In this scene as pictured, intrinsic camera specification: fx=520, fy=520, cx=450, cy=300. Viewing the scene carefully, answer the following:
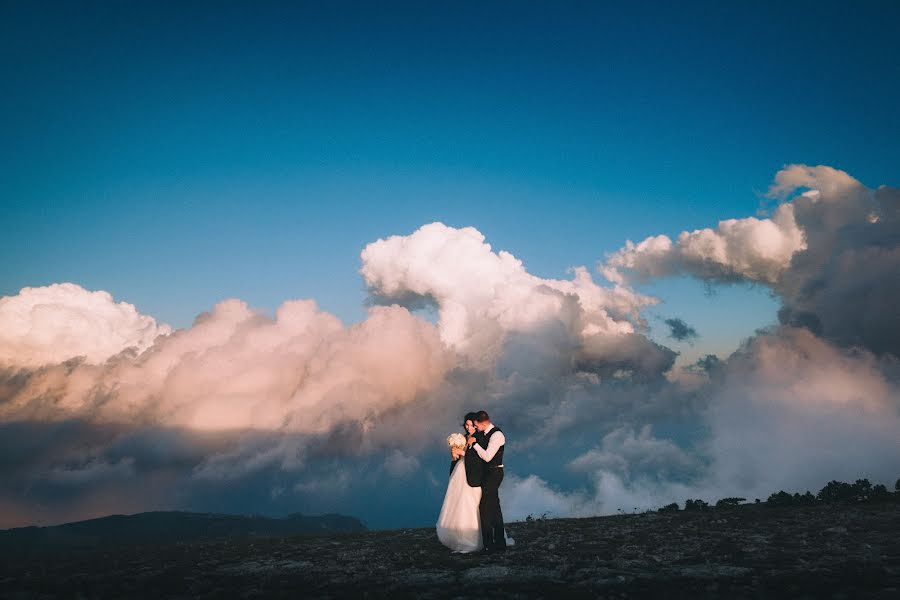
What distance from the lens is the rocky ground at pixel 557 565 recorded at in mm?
10211

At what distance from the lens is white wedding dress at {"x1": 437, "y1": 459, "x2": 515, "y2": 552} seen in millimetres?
15609

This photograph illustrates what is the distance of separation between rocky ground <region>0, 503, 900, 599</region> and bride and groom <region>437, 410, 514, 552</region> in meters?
0.76

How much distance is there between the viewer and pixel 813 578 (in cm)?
1003

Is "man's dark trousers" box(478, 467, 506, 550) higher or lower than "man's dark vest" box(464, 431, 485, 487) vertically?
lower

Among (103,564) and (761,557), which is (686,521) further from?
(103,564)

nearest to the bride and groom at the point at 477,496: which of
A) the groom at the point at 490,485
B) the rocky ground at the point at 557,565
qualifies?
the groom at the point at 490,485

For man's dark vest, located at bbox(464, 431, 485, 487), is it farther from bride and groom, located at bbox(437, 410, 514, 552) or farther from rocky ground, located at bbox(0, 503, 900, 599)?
rocky ground, located at bbox(0, 503, 900, 599)

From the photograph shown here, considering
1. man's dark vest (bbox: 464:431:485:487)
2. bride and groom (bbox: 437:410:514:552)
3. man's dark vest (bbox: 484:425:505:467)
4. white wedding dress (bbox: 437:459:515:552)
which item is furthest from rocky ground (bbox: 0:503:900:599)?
man's dark vest (bbox: 484:425:505:467)

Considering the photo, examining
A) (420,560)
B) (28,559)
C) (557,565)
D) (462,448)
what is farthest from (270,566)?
(28,559)

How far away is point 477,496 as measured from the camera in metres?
16.1

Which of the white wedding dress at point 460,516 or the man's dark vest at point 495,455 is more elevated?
the man's dark vest at point 495,455

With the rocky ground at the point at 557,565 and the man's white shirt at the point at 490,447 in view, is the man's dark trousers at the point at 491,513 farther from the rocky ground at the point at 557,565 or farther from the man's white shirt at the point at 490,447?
the rocky ground at the point at 557,565

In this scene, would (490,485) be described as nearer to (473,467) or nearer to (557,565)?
(473,467)

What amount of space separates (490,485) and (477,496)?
2.53ft
